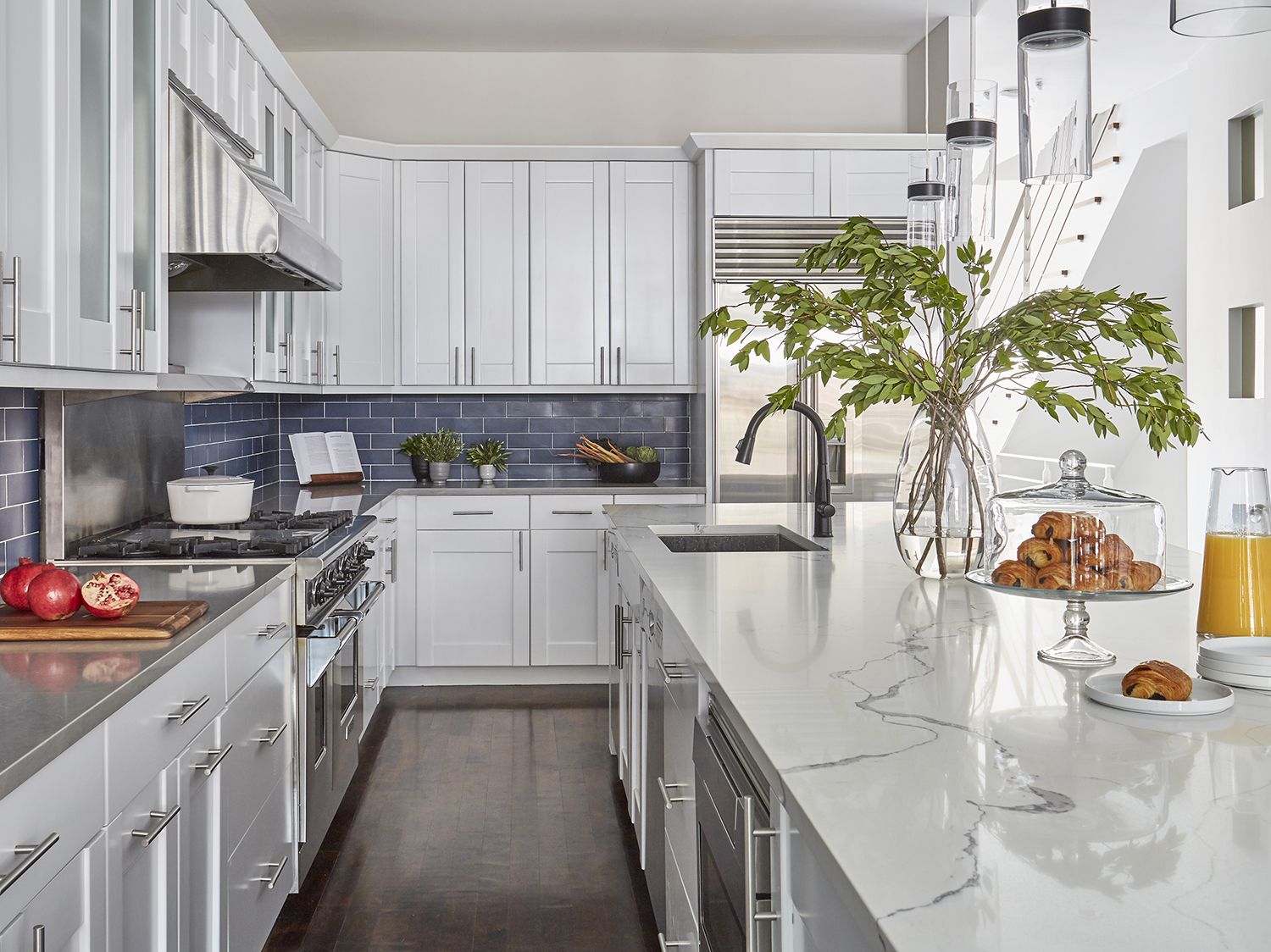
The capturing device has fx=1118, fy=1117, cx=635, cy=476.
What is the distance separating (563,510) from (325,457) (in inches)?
47.9

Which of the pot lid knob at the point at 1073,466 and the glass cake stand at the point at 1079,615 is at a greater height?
the pot lid knob at the point at 1073,466

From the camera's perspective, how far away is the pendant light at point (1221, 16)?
4.64 feet

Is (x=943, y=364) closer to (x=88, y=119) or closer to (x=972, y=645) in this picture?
(x=972, y=645)

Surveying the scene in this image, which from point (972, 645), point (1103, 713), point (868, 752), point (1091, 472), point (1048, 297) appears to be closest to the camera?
point (868, 752)

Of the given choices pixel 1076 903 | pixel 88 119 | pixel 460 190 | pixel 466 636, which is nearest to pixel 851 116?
pixel 460 190

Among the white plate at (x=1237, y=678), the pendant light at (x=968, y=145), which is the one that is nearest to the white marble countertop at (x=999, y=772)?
the white plate at (x=1237, y=678)

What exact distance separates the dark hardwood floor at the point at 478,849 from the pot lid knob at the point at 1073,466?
5.22ft

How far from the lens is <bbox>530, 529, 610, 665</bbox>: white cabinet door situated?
5121 millimetres

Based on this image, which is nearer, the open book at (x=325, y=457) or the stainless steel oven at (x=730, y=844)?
the stainless steel oven at (x=730, y=844)

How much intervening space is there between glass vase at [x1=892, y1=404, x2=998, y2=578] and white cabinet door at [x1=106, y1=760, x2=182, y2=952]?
1.49m

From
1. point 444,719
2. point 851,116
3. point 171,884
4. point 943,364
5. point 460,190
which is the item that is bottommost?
point 444,719

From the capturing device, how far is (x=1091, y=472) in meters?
10.7

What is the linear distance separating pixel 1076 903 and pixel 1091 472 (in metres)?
10.7

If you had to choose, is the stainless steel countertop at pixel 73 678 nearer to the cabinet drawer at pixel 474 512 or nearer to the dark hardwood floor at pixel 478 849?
the dark hardwood floor at pixel 478 849
